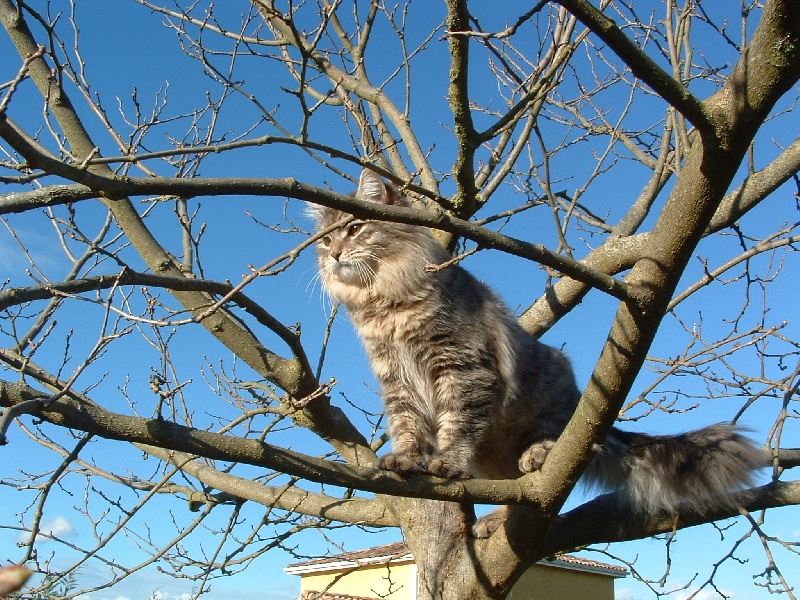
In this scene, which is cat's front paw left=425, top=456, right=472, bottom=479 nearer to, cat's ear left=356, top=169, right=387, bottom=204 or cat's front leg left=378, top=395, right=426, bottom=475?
cat's front leg left=378, top=395, right=426, bottom=475

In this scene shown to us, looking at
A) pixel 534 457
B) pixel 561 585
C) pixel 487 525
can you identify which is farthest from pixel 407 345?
pixel 561 585

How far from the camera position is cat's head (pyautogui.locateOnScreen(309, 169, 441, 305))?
3.79 metres

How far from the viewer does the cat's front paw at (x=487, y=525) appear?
3297 millimetres

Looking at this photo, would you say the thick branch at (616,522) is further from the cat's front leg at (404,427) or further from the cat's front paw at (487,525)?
the cat's front leg at (404,427)

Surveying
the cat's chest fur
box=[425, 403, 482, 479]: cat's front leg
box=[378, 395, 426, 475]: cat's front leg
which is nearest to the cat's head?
the cat's chest fur

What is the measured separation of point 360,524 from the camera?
3.74 m

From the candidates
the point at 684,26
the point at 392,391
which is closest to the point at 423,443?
the point at 392,391

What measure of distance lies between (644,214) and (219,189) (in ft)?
10.9

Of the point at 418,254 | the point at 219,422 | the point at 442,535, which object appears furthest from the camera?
the point at 219,422

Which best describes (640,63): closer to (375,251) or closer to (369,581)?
(375,251)

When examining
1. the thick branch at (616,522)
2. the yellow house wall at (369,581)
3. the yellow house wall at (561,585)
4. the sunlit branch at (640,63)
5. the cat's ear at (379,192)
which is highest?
the cat's ear at (379,192)

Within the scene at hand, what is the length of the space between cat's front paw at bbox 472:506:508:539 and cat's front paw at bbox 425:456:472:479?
33 centimetres

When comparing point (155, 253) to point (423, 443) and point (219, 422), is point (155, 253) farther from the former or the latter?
point (423, 443)

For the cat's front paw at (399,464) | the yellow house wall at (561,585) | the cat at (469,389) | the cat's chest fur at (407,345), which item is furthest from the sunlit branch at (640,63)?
the yellow house wall at (561,585)
